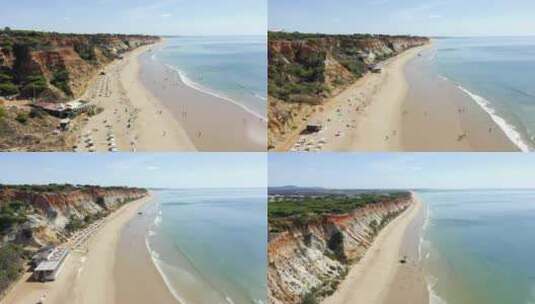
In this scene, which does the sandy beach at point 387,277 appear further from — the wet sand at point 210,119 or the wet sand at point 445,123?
the wet sand at point 210,119

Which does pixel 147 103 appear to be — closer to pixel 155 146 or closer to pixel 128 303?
pixel 155 146

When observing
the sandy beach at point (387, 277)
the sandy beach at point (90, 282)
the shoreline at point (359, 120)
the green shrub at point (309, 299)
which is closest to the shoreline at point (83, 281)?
the sandy beach at point (90, 282)

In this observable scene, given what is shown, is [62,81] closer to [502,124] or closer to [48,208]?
[48,208]

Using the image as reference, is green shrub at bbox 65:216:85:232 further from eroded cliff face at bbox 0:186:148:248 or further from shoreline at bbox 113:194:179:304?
shoreline at bbox 113:194:179:304

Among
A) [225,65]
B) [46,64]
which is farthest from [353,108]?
[46,64]

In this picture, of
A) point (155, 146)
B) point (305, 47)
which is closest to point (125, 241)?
point (155, 146)
